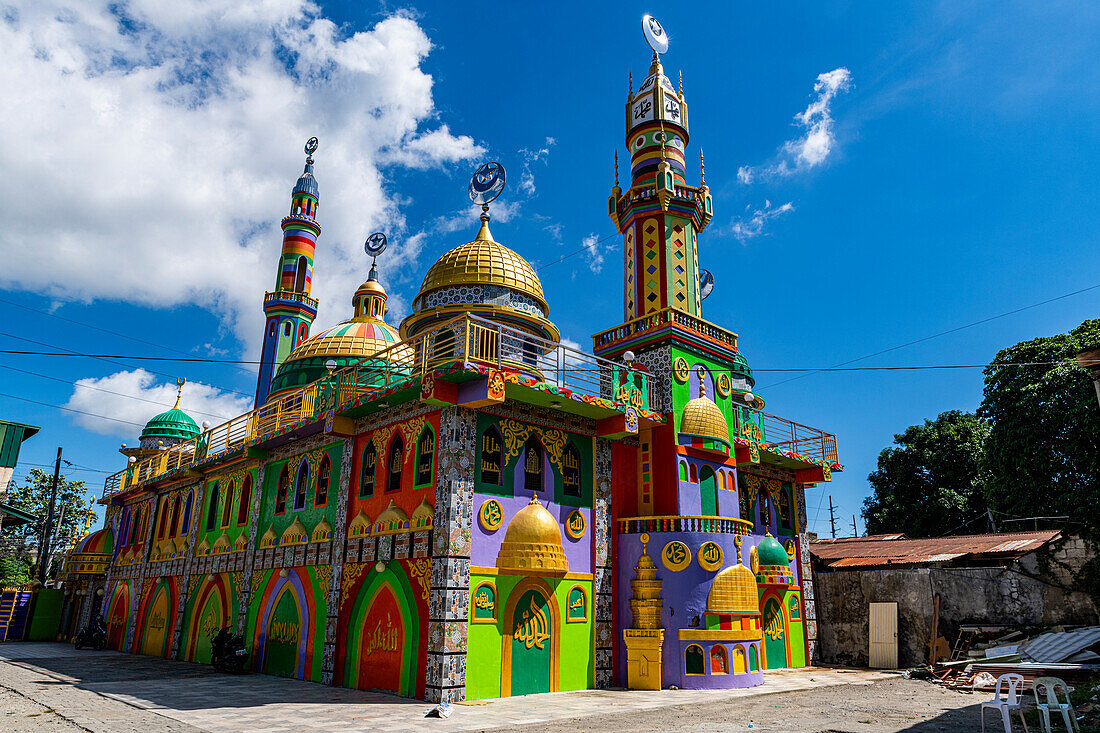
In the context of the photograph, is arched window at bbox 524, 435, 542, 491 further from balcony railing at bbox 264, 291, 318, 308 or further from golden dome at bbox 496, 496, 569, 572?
balcony railing at bbox 264, 291, 318, 308

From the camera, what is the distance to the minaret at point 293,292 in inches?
1452

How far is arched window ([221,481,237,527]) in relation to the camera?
80.8 feet

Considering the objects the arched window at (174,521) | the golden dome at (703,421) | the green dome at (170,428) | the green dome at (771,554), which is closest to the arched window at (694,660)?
the green dome at (771,554)

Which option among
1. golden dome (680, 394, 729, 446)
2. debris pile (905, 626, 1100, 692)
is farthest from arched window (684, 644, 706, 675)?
debris pile (905, 626, 1100, 692)

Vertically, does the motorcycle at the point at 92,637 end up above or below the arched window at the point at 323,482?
below

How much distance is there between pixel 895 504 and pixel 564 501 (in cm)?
2990

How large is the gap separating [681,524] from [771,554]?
5.23 m

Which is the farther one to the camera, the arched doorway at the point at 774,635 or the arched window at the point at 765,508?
the arched window at the point at 765,508

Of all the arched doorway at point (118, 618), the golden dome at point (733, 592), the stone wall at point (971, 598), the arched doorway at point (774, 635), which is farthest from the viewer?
the arched doorway at point (118, 618)

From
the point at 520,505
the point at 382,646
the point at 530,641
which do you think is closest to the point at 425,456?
the point at 520,505

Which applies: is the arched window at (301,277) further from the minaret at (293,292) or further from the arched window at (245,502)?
the arched window at (245,502)

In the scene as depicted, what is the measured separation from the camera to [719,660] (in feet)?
55.9

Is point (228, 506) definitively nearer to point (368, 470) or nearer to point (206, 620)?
point (206, 620)

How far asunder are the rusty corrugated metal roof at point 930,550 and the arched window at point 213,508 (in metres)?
21.6
